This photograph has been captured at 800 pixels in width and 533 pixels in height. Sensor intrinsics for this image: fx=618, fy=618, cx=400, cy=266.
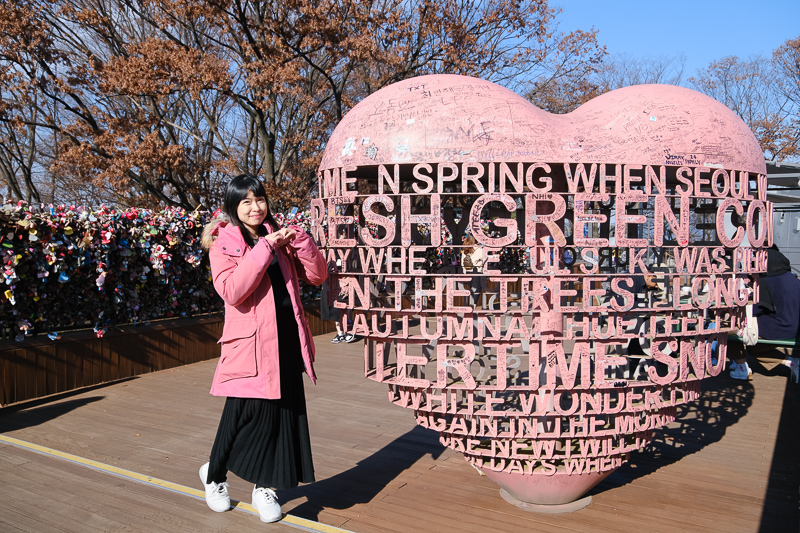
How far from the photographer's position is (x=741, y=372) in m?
7.88

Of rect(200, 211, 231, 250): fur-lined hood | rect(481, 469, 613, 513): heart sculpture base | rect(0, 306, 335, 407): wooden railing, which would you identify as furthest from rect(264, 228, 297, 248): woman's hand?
rect(0, 306, 335, 407): wooden railing

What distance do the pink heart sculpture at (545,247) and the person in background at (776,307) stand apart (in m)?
4.47

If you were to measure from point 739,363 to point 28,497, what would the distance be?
7.83 metres

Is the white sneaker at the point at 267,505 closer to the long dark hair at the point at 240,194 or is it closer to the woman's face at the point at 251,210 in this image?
the long dark hair at the point at 240,194

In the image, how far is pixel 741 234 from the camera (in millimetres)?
3633

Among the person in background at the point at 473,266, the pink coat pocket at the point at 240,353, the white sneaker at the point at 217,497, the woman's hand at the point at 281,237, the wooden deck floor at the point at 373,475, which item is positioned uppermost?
the woman's hand at the point at 281,237

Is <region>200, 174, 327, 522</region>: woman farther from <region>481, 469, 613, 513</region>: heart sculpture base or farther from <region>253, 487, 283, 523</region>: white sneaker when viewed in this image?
<region>481, 469, 613, 513</region>: heart sculpture base

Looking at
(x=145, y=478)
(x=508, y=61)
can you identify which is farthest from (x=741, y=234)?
(x=508, y=61)

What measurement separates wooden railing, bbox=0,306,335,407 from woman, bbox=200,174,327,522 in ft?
13.3

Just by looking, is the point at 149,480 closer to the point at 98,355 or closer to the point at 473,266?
the point at 473,266

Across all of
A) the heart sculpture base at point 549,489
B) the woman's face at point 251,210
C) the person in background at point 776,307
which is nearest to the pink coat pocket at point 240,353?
the woman's face at point 251,210

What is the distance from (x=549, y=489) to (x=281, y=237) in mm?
2241

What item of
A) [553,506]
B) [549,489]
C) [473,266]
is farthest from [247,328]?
[473,266]

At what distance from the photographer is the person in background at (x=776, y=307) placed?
7.66 metres
